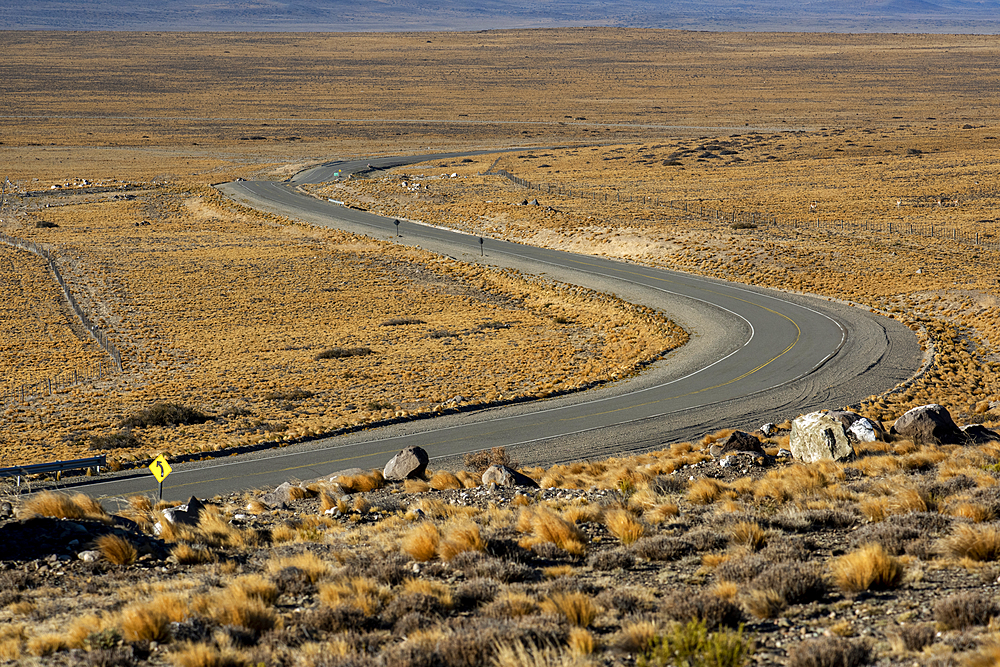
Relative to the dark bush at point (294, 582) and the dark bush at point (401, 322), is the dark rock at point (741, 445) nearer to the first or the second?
the dark bush at point (294, 582)

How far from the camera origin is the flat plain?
9.12 meters

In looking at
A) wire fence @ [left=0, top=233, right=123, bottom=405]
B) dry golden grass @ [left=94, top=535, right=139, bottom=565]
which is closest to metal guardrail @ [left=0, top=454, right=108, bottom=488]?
dry golden grass @ [left=94, top=535, right=139, bottom=565]

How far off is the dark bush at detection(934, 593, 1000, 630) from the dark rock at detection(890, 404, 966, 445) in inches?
469

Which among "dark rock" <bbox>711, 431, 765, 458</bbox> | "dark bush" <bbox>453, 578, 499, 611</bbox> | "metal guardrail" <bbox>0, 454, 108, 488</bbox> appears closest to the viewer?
"dark bush" <bbox>453, 578, 499, 611</bbox>

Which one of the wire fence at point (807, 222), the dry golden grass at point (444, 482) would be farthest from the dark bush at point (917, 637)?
the wire fence at point (807, 222)

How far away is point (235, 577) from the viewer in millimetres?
11383

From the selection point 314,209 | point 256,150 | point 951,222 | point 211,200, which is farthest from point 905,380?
point 256,150

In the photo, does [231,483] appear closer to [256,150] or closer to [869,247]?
[869,247]

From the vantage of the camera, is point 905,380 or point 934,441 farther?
point 905,380

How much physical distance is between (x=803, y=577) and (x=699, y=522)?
404cm

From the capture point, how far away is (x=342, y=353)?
38375 millimetres

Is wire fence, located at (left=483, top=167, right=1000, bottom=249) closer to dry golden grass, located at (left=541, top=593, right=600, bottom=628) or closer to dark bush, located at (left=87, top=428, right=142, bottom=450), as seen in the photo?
dark bush, located at (left=87, top=428, right=142, bottom=450)

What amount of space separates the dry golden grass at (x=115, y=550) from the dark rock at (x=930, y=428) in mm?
16498

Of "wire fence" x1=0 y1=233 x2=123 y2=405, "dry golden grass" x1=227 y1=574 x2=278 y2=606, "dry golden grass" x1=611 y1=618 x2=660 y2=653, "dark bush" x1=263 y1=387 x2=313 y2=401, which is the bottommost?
"wire fence" x1=0 y1=233 x2=123 y2=405
